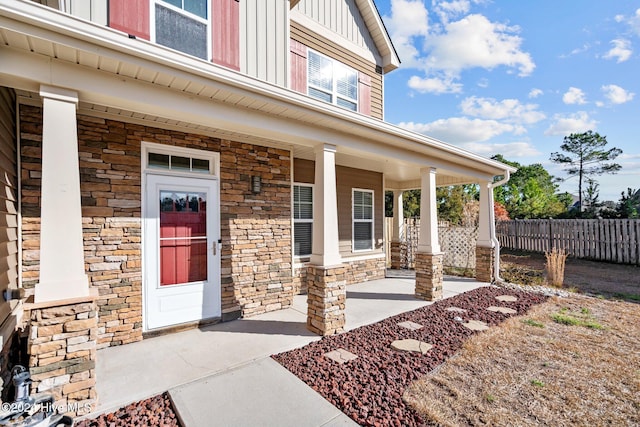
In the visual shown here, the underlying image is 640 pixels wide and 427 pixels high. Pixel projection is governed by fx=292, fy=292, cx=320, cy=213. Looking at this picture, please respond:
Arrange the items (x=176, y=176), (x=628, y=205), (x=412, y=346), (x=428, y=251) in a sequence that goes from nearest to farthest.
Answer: (x=412, y=346) → (x=176, y=176) → (x=428, y=251) → (x=628, y=205)

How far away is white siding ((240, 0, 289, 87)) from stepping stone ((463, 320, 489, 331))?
16.7ft

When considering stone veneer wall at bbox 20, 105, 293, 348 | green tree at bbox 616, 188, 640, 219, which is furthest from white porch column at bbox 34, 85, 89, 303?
green tree at bbox 616, 188, 640, 219

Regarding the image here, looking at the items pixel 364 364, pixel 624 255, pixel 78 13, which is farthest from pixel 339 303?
pixel 624 255

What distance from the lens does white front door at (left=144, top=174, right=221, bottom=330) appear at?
13.0ft

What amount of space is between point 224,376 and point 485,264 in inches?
278

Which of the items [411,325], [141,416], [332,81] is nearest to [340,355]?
[411,325]

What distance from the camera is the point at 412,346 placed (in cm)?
375

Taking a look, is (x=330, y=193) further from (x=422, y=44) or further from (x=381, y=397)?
(x=422, y=44)

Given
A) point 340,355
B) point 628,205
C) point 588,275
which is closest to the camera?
point 340,355

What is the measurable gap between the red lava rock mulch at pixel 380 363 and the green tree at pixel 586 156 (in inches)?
1075

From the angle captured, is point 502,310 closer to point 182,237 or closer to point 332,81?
point 182,237

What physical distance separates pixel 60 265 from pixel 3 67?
156 centimetres

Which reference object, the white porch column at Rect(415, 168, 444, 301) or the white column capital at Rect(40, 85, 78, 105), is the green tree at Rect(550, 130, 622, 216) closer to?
the white porch column at Rect(415, 168, 444, 301)

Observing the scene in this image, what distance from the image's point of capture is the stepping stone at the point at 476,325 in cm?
440
